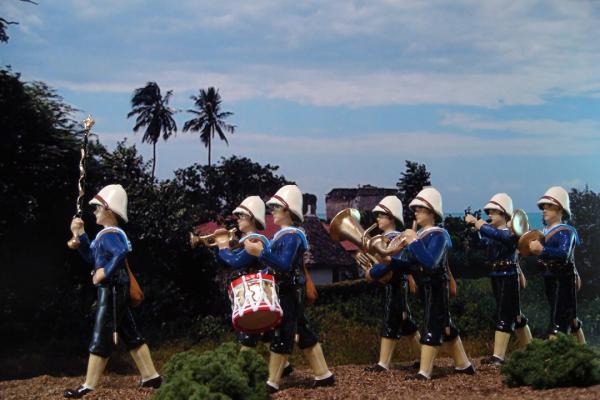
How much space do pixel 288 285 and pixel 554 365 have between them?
2.78 meters

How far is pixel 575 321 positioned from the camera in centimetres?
1011

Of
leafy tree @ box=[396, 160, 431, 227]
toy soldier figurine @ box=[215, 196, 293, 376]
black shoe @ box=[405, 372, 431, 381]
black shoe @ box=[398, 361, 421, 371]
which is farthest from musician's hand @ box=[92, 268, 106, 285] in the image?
leafy tree @ box=[396, 160, 431, 227]

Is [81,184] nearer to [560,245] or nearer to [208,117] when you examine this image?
[560,245]

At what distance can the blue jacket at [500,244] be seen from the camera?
10.1m

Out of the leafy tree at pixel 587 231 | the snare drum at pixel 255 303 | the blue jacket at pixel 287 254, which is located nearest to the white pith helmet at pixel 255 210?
the blue jacket at pixel 287 254

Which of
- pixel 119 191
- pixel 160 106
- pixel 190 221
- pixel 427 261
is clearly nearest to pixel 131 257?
pixel 190 221

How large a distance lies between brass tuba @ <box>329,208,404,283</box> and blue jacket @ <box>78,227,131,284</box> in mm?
2345

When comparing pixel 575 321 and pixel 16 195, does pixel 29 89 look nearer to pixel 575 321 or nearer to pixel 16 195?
pixel 16 195

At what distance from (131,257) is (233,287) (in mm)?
10921

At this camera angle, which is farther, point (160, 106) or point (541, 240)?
point (160, 106)

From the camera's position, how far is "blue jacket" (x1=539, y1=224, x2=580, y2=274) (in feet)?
32.3

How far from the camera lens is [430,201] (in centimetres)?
947

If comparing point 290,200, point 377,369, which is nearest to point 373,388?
point 377,369

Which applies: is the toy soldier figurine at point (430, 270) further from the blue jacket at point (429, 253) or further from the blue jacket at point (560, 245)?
the blue jacket at point (560, 245)
